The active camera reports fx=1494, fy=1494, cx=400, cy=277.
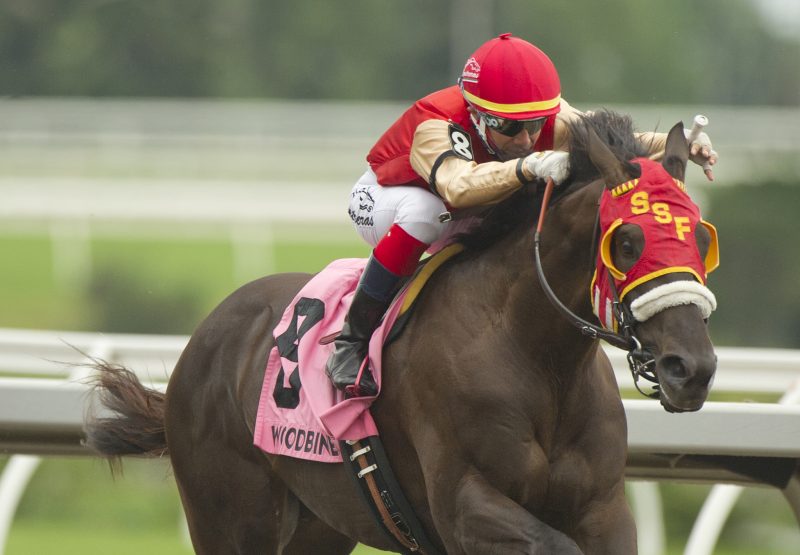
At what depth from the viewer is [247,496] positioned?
4.93m

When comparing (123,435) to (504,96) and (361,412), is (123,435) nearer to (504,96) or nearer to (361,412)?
(361,412)

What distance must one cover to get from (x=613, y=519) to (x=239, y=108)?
21527 mm

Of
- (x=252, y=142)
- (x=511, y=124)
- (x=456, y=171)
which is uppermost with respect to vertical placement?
(x=511, y=124)

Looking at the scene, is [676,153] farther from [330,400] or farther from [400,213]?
[330,400]

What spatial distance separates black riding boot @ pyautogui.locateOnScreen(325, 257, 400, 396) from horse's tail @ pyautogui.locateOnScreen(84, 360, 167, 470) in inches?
48.3

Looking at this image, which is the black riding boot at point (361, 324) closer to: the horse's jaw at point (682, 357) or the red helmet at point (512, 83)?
the red helmet at point (512, 83)

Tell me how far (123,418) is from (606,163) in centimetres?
238

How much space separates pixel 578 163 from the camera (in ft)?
12.6

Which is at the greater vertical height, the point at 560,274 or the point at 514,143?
the point at 514,143

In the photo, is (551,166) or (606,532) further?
(606,532)

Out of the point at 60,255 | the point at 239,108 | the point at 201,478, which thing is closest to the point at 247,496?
the point at 201,478

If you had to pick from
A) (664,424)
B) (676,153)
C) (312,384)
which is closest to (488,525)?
(312,384)

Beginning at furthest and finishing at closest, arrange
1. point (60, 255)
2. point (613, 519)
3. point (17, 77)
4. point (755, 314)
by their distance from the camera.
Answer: point (17, 77) → point (60, 255) → point (755, 314) → point (613, 519)

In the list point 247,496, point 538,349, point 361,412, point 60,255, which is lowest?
point 60,255
